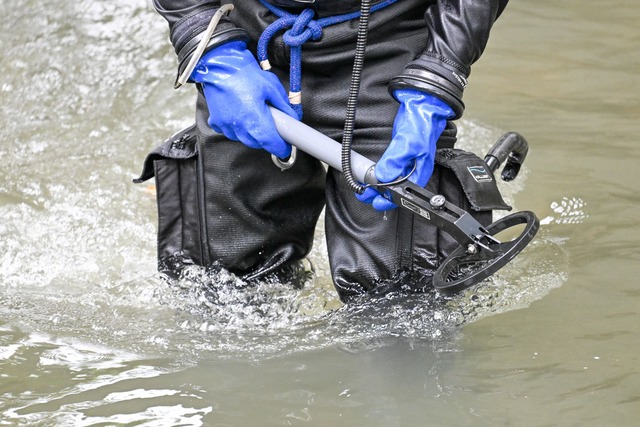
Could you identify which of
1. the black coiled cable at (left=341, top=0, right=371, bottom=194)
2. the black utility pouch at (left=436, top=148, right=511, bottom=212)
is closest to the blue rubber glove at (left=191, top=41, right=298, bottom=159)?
the black coiled cable at (left=341, top=0, right=371, bottom=194)

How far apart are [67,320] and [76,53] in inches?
93.2

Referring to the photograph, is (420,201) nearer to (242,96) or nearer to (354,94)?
(354,94)

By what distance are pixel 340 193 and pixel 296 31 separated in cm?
38

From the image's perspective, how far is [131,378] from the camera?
195cm

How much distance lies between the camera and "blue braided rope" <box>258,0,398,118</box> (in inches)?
80.8

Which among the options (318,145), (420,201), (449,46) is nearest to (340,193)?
(318,145)

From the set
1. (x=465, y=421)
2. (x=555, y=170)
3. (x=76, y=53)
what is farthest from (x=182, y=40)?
(x=76, y=53)

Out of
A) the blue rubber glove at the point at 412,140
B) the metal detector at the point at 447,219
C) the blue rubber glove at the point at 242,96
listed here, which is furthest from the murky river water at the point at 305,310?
the blue rubber glove at the point at 242,96

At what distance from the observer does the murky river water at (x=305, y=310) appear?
186 centimetres

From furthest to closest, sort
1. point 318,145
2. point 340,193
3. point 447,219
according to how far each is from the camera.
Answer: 1. point 340,193
2. point 318,145
3. point 447,219

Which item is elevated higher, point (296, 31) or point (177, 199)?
point (296, 31)

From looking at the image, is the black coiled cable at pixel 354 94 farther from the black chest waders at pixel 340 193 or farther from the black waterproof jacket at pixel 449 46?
the black waterproof jacket at pixel 449 46

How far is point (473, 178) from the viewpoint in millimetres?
2074

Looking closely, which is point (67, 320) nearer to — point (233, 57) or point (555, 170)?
Result: point (233, 57)
